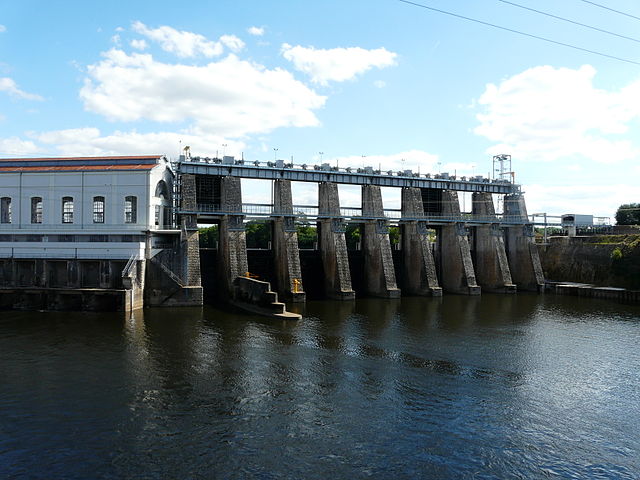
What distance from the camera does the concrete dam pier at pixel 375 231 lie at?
133 feet

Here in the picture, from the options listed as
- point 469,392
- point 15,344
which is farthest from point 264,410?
point 15,344

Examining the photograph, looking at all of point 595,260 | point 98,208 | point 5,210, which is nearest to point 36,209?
point 5,210

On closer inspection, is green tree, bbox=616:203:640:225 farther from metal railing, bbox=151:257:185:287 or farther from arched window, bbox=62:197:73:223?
A: arched window, bbox=62:197:73:223

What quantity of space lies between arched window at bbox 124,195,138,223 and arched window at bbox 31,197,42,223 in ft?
23.0

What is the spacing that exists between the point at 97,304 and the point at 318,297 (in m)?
19.2

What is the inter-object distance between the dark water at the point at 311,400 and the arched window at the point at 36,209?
391 inches

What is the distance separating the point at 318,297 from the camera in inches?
1753

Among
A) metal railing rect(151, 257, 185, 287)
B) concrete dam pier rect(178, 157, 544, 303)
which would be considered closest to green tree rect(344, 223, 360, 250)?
concrete dam pier rect(178, 157, 544, 303)

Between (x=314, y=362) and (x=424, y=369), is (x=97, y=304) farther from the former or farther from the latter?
(x=424, y=369)

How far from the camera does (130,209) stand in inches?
1439

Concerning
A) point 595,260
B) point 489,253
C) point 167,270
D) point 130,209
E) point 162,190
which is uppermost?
point 162,190

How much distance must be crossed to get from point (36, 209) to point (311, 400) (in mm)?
30950

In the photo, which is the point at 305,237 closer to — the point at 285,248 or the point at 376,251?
the point at 376,251

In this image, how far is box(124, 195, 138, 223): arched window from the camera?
119ft
